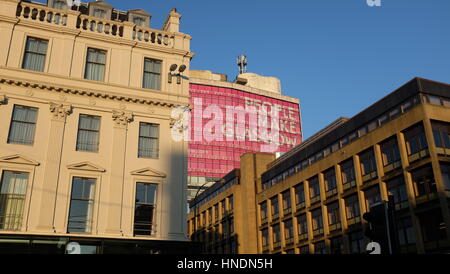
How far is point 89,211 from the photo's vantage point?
24391 millimetres

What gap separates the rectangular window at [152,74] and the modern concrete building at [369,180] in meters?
23.6

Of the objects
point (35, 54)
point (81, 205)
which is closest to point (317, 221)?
point (81, 205)

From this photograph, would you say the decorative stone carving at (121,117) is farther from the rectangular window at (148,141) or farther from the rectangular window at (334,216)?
the rectangular window at (334,216)

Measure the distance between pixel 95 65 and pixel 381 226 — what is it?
24489 millimetres

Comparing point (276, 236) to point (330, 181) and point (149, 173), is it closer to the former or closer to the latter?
point (330, 181)

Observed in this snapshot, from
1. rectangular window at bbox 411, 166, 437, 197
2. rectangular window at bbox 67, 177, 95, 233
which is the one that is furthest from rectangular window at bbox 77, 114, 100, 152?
rectangular window at bbox 411, 166, 437, 197

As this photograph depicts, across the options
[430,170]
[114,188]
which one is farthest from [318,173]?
[114,188]

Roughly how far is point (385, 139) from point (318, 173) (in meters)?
12.8

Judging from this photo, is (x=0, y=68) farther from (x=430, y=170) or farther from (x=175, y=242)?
(x=430, y=170)

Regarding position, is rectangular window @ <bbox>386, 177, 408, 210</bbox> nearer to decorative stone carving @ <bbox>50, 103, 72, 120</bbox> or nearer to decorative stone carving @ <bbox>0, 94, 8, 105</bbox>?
decorative stone carving @ <bbox>50, 103, 72, 120</bbox>

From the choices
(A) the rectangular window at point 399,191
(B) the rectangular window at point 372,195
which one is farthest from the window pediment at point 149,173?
(B) the rectangular window at point 372,195

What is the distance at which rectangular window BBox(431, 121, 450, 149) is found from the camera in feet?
131

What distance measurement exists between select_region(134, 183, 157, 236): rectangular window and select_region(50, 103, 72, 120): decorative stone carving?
19.4 ft

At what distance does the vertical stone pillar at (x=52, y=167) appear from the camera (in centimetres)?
2312
